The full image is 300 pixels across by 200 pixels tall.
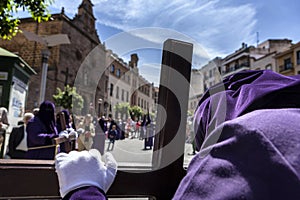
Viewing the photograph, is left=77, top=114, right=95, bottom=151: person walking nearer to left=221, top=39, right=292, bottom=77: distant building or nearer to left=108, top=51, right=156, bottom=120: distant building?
left=108, top=51, right=156, bottom=120: distant building

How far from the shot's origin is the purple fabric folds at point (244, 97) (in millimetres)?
575

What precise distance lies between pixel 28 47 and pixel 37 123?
2742cm

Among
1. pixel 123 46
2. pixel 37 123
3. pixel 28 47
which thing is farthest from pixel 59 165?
pixel 28 47

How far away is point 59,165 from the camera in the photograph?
2.64 ft

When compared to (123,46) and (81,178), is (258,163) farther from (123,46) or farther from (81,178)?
(123,46)

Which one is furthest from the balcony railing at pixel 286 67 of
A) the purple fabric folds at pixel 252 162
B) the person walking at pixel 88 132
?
the purple fabric folds at pixel 252 162

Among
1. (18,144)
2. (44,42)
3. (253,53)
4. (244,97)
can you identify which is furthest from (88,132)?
(253,53)

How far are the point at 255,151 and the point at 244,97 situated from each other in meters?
0.16

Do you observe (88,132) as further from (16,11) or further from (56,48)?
(56,48)

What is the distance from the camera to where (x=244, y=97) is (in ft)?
1.99

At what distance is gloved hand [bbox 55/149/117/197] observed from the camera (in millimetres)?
750

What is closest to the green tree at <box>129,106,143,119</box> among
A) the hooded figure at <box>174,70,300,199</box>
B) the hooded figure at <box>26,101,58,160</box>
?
the hooded figure at <box>174,70,300,199</box>

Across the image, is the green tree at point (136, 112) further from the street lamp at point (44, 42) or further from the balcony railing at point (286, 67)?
the balcony railing at point (286, 67)

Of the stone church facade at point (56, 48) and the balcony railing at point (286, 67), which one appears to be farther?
the balcony railing at point (286, 67)
